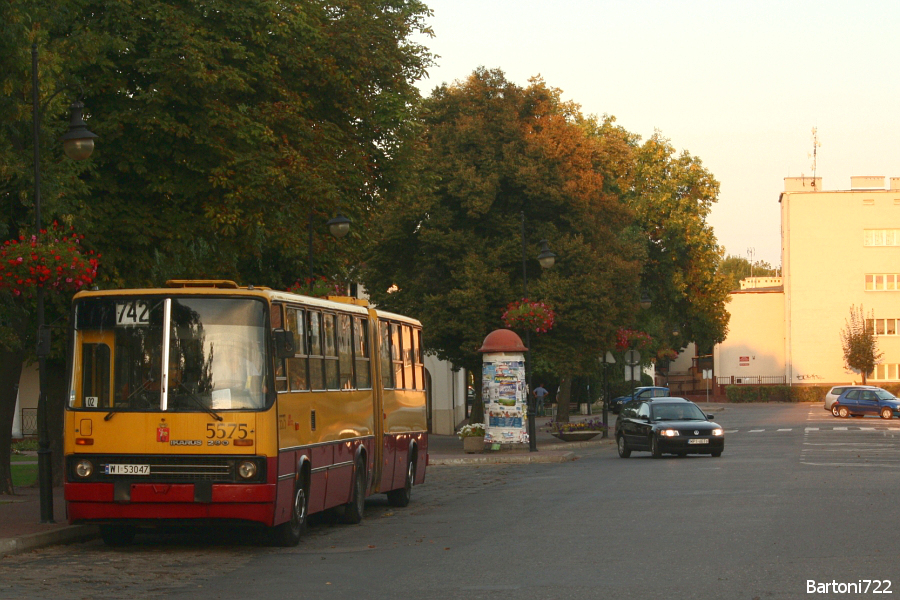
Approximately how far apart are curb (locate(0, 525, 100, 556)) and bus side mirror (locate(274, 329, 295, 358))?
338 cm

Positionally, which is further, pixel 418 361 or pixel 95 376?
pixel 418 361

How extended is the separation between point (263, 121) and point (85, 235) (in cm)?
404

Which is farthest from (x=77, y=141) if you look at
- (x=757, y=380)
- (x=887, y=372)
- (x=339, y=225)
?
(x=757, y=380)

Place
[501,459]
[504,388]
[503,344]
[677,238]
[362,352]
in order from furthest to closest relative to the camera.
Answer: [677,238] < [504,388] < [503,344] < [501,459] < [362,352]

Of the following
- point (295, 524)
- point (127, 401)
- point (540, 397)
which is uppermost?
point (127, 401)

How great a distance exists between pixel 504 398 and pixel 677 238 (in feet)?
128

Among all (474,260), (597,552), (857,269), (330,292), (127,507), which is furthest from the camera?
(857,269)

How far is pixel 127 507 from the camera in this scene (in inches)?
535

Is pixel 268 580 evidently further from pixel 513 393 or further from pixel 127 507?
pixel 513 393

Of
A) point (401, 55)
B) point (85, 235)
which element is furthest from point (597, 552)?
point (401, 55)

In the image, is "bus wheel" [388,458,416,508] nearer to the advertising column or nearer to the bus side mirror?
the bus side mirror

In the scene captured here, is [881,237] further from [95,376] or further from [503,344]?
[95,376]

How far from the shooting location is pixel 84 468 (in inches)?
540

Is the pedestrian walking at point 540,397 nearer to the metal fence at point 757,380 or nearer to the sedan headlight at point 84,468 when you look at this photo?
the metal fence at point 757,380
